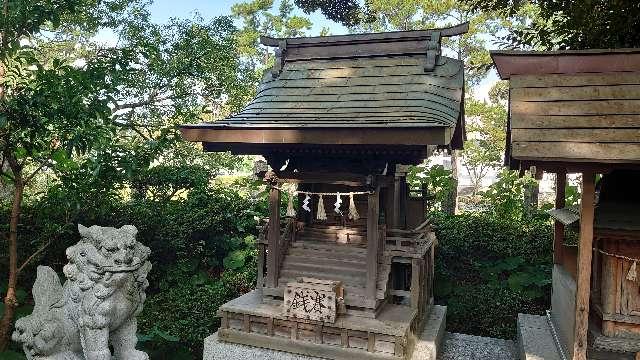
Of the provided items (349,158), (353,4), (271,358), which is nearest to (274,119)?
(349,158)

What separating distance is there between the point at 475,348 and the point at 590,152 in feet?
18.1

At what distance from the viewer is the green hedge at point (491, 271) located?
10359 mm

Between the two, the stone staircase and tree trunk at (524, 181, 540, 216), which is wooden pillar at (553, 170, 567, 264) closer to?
the stone staircase

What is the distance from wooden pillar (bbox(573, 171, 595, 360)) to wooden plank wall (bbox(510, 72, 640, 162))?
39 cm

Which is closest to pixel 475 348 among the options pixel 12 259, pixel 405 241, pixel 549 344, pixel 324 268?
pixel 549 344

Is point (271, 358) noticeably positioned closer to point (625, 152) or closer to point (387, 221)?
point (387, 221)

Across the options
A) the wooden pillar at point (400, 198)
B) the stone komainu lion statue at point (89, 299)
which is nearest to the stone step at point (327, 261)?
the wooden pillar at point (400, 198)

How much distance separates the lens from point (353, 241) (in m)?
8.91

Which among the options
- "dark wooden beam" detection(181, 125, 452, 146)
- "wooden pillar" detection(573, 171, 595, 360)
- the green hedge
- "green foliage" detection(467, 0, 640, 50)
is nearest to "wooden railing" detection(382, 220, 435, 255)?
"dark wooden beam" detection(181, 125, 452, 146)

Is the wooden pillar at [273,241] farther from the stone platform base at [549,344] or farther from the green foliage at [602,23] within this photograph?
the green foliage at [602,23]

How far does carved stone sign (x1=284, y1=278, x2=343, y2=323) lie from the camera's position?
7633mm

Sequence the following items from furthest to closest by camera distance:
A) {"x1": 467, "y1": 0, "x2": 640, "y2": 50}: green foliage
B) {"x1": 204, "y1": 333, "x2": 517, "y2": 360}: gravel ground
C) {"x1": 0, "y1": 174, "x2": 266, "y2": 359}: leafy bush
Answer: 1. {"x1": 0, "y1": 174, "x2": 266, "y2": 359}: leafy bush
2. {"x1": 467, "y1": 0, "x2": 640, "y2": 50}: green foliage
3. {"x1": 204, "y1": 333, "x2": 517, "y2": 360}: gravel ground

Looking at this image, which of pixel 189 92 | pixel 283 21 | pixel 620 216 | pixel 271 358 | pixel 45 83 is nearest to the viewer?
pixel 45 83

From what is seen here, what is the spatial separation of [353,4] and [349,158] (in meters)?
10.9
